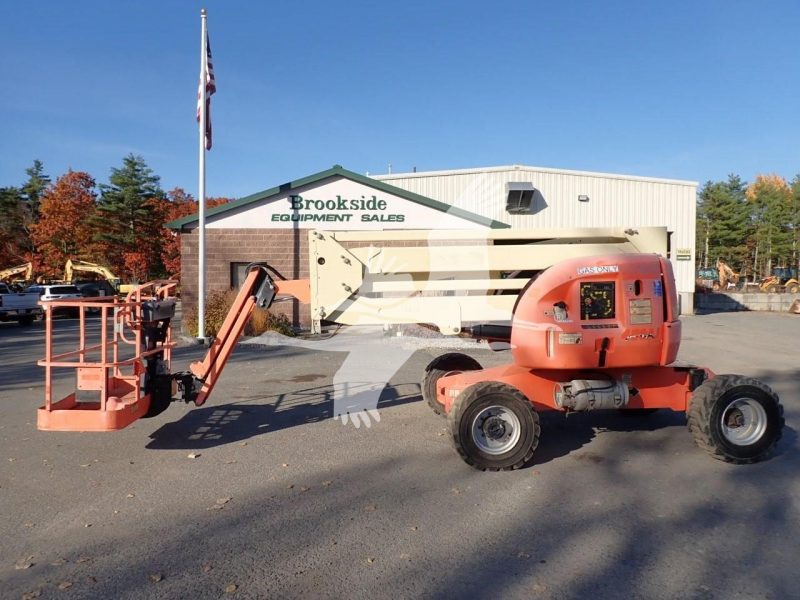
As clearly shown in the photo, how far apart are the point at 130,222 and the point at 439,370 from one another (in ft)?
161

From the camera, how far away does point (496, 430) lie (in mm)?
5738

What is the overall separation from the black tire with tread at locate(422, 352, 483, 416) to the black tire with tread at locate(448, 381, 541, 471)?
1887 mm

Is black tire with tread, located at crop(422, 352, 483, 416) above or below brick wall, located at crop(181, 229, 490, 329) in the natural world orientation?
below

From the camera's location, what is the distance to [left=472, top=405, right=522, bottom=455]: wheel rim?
5.64 meters

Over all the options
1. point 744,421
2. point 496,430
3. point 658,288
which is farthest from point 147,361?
point 744,421

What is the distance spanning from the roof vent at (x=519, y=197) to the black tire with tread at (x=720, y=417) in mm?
23151

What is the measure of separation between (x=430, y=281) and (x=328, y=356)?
752cm

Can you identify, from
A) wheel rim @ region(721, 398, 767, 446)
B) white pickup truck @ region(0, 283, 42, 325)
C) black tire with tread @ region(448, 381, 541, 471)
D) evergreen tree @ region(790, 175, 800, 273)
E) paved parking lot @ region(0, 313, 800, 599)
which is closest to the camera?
paved parking lot @ region(0, 313, 800, 599)

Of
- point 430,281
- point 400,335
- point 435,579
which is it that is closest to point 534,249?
point 430,281

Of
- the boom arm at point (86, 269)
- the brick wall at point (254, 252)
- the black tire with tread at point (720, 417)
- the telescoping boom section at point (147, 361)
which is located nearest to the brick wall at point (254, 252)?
the brick wall at point (254, 252)

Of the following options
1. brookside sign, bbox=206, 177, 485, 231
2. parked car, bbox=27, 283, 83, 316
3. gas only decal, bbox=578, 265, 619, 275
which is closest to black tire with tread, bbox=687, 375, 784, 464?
gas only decal, bbox=578, 265, 619, 275

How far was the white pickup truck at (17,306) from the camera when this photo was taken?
24.4 meters

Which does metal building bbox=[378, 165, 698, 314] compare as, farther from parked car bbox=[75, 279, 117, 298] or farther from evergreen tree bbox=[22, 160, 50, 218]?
evergreen tree bbox=[22, 160, 50, 218]

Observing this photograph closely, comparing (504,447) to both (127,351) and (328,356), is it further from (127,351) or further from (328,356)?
(127,351)
